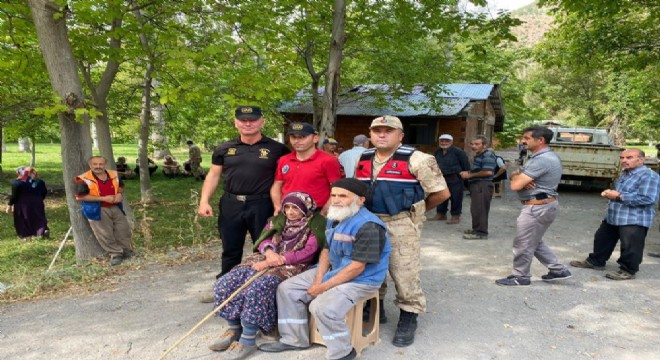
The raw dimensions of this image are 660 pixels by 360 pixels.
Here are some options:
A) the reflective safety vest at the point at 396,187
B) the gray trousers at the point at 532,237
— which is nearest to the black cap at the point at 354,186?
the reflective safety vest at the point at 396,187

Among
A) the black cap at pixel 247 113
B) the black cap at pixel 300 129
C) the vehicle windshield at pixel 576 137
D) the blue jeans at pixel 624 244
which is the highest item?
the vehicle windshield at pixel 576 137

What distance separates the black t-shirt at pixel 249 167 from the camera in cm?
405

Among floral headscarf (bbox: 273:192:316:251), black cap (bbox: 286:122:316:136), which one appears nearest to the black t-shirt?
black cap (bbox: 286:122:316:136)

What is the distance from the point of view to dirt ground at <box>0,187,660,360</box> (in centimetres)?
352

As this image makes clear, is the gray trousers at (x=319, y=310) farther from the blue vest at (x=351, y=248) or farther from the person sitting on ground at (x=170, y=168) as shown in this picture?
the person sitting on ground at (x=170, y=168)

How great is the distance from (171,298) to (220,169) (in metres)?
1.56

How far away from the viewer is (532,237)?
4.88 metres

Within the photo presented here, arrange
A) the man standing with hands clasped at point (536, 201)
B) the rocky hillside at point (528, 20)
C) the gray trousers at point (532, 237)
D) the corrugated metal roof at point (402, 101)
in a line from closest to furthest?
1. the man standing with hands clasped at point (536, 201)
2. the gray trousers at point (532, 237)
3. the rocky hillside at point (528, 20)
4. the corrugated metal roof at point (402, 101)

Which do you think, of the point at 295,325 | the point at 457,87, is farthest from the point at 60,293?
the point at 457,87

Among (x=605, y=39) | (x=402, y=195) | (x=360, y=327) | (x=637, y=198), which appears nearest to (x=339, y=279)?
(x=360, y=327)

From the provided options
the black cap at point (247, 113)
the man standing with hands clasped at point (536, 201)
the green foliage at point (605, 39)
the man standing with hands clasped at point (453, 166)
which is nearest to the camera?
the black cap at point (247, 113)

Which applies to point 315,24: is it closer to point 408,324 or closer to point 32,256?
point 32,256

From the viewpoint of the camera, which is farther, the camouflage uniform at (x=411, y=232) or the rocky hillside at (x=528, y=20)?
the rocky hillside at (x=528, y=20)

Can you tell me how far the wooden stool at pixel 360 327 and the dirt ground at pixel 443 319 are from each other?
0.09 meters
